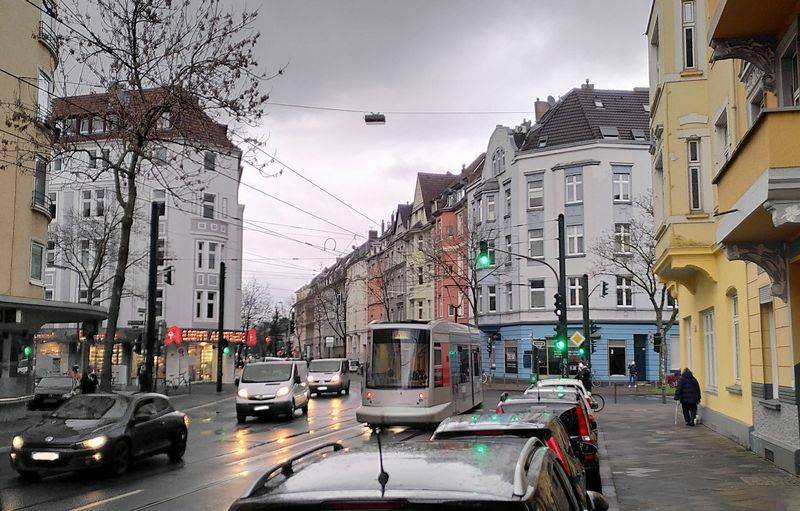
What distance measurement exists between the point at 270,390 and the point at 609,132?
34.5 meters

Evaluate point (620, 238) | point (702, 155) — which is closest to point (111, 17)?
point (702, 155)

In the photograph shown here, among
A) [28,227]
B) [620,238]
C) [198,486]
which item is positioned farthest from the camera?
[620,238]

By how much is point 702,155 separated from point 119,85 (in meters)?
15.1

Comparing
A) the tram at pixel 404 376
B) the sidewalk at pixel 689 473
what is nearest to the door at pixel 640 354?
the sidewalk at pixel 689 473

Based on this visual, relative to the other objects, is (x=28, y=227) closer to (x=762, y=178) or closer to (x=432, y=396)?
(x=432, y=396)

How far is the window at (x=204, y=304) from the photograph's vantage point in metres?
58.6

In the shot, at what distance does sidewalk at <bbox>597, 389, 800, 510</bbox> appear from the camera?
1101 centimetres

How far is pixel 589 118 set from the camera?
5450 cm

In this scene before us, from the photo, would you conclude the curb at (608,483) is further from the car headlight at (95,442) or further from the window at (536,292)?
the window at (536,292)

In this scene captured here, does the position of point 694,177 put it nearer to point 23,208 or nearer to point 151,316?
point 151,316

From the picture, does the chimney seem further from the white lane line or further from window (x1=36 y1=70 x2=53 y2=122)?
the white lane line

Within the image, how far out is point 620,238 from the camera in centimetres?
4581

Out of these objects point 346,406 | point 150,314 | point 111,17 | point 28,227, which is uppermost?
point 111,17

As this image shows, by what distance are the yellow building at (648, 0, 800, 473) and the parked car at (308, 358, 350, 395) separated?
2086 centimetres
